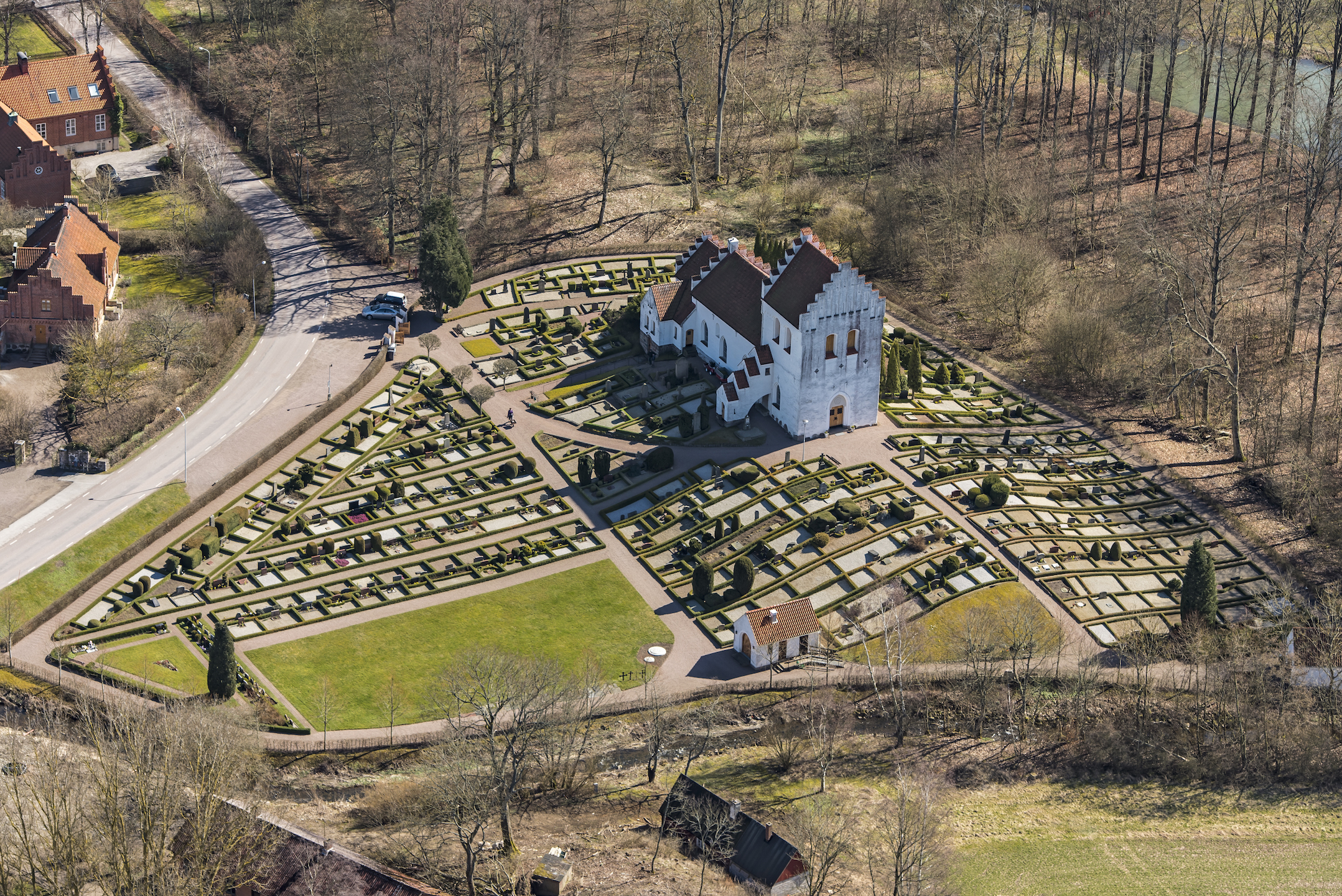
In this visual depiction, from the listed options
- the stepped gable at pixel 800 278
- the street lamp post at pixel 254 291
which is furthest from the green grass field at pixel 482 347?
the stepped gable at pixel 800 278

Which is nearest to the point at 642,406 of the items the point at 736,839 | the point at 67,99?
the point at 736,839

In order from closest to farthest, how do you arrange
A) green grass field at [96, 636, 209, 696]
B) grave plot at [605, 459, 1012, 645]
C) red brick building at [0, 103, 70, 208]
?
1. green grass field at [96, 636, 209, 696]
2. grave plot at [605, 459, 1012, 645]
3. red brick building at [0, 103, 70, 208]

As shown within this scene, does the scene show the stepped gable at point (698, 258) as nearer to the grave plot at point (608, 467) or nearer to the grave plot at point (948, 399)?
the grave plot at point (948, 399)

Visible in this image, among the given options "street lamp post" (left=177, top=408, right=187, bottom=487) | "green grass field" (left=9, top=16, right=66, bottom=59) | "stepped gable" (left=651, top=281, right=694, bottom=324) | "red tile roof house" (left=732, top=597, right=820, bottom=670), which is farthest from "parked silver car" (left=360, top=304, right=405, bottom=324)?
"green grass field" (left=9, top=16, right=66, bottom=59)

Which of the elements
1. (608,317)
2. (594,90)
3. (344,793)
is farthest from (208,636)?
(594,90)

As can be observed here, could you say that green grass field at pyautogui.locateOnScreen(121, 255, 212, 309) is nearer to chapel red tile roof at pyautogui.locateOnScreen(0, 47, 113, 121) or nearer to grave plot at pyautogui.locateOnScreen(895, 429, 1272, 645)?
chapel red tile roof at pyautogui.locateOnScreen(0, 47, 113, 121)

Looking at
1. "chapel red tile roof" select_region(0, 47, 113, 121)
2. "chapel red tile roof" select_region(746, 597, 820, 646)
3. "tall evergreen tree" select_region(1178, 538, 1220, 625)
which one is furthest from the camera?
"chapel red tile roof" select_region(0, 47, 113, 121)

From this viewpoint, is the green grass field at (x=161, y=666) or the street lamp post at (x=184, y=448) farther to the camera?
the street lamp post at (x=184, y=448)
